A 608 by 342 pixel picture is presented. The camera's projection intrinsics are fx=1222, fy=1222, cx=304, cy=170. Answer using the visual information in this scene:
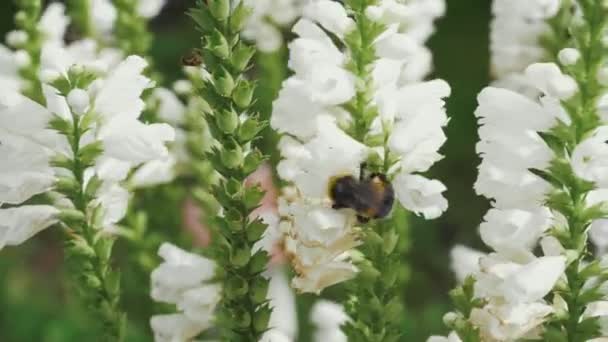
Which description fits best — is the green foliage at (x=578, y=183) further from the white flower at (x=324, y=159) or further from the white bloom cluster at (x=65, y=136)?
the white bloom cluster at (x=65, y=136)

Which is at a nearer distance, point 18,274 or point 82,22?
point 82,22

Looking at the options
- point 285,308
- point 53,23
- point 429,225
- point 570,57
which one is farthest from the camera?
point 429,225

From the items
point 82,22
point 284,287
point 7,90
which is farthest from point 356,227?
point 284,287

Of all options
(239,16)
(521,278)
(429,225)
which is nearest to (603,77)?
(521,278)

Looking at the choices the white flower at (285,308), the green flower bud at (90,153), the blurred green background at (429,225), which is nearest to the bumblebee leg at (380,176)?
the green flower bud at (90,153)

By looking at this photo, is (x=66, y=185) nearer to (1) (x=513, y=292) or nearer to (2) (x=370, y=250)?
(2) (x=370, y=250)

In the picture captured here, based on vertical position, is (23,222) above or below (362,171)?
below

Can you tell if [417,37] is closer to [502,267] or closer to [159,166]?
[159,166]
